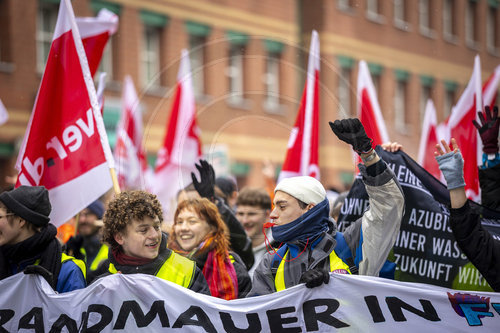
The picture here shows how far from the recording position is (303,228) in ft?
13.2

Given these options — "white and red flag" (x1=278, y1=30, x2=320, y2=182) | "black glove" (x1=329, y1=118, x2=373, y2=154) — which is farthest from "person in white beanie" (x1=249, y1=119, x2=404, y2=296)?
"white and red flag" (x1=278, y1=30, x2=320, y2=182)

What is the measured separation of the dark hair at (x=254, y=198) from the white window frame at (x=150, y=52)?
14.7 m

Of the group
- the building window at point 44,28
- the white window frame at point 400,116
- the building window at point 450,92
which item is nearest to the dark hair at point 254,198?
the building window at point 450,92

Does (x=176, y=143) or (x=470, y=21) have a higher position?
(x=470, y=21)

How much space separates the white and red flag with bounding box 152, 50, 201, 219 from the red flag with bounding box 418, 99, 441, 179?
8.27ft

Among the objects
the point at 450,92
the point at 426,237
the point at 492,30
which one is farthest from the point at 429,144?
the point at 426,237

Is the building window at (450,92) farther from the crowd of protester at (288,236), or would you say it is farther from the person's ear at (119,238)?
the person's ear at (119,238)

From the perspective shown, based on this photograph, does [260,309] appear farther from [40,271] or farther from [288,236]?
[40,271]

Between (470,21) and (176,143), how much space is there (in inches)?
148

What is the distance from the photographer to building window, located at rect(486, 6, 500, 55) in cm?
726

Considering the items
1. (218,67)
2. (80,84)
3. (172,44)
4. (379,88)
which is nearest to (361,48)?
(379,88)

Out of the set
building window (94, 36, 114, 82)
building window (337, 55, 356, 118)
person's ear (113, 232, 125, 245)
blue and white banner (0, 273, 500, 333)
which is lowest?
blue and white banner (0, 273, 500, 333)

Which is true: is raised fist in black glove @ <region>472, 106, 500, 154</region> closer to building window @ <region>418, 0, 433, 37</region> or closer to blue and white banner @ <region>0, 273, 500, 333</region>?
blue and white banner @ <region>0, 273, 500, 333</region>

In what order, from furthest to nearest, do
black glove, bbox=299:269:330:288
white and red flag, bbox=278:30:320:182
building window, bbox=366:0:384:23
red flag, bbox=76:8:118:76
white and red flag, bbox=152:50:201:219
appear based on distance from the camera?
1. building window, bbox=366:0:384:23
2. white and red flag, bbox=152:50:201:219
3. red flag, bbox=76:8:118:76
4. white and red flag, bbox=278:30:320:182
5. black glove, bbox=299:269:330:288
